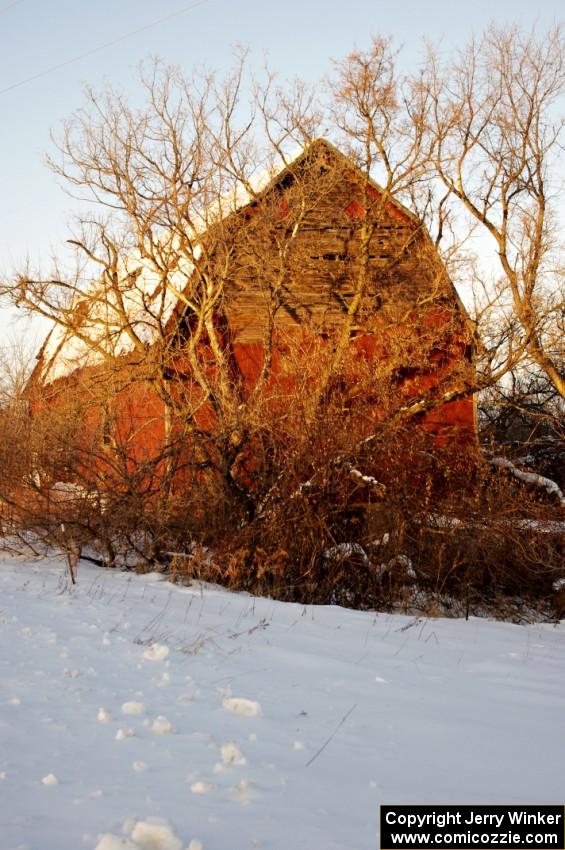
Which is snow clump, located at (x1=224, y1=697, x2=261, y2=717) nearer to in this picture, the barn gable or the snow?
the snow

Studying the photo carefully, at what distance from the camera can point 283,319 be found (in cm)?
1623

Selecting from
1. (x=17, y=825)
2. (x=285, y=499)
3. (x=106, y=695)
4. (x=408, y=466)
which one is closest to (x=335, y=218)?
(x=408, y=466)

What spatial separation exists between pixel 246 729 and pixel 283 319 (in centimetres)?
1303

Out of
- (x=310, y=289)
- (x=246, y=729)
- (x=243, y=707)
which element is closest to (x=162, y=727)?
(x=246, y=729)

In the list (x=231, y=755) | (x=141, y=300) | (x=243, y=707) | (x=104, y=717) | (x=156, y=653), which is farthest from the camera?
(x=141, y=300)

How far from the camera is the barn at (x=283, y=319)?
13371 millimetres

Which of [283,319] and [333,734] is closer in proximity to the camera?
[333,734]

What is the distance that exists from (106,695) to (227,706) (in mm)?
631

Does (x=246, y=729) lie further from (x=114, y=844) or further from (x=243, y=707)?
(x=114, y=844)

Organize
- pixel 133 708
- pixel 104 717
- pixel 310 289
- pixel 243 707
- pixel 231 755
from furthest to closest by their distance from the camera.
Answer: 1. pixel 310 289
2. pixel 243 707
3. pixel 133 708
4. pixel 104 717
5. pixel 231 755

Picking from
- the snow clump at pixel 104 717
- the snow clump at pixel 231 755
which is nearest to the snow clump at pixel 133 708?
the snow clump at pixel 104 717

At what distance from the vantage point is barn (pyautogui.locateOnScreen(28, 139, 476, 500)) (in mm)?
13371

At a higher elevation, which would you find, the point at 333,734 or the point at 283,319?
the point at 283,319

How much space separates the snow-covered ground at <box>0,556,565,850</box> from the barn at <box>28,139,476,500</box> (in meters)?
6.29
